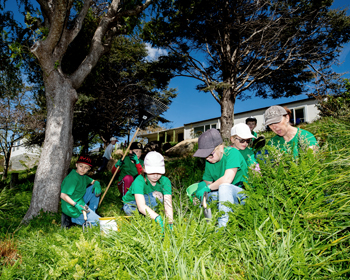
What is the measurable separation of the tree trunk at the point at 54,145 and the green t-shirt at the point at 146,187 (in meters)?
2.73

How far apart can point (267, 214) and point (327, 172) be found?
64cm

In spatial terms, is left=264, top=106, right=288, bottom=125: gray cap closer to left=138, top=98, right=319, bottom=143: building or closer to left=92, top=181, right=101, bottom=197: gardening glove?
left=92, top=181, right=101, bottom=197: gardening glove

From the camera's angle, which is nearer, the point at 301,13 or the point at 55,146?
the point at 55,146

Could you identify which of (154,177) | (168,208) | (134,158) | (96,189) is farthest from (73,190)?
(168,208)

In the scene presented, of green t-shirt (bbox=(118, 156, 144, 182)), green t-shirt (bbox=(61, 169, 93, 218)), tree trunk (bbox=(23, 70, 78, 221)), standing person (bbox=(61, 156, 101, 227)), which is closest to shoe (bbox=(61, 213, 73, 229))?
standing person (bbox=(61, 156, 101, 227))

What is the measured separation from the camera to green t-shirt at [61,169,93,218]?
373 cm

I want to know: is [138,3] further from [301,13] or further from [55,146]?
[301,13]

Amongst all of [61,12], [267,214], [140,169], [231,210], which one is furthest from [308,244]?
[61,12]

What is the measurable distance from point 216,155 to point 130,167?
3.19 metres

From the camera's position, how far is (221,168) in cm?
306

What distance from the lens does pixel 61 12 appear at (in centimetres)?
507

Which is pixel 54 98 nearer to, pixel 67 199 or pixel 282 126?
pixel 67 199

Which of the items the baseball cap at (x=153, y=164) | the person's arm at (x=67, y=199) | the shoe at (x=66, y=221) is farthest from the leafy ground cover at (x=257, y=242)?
the shoe at (x=66, y=221)

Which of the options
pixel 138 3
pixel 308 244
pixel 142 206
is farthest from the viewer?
pixel 138 3
